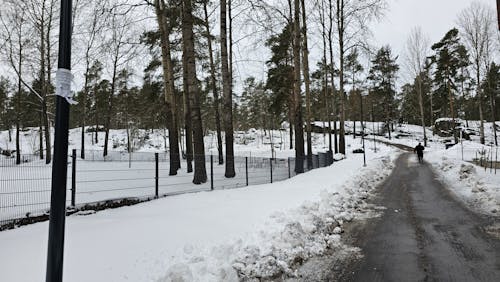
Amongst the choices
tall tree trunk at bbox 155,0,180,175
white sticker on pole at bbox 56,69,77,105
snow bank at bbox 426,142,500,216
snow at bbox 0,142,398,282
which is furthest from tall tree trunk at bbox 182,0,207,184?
white sticker on pole at bbox 56,69,77,105

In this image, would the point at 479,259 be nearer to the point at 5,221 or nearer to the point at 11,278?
the point at 11,278

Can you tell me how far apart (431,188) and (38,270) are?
43.6ft

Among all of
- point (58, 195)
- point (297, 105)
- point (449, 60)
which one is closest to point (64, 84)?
point (58, 195)

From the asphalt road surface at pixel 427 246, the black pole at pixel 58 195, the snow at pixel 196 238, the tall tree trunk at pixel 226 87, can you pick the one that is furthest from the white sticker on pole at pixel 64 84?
the tall tree trunk at pixel 226 87

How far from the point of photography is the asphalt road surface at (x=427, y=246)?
4.39 metres

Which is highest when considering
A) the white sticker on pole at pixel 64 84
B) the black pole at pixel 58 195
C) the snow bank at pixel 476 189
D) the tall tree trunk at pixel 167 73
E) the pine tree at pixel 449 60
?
the pine tree at pixel 449 60

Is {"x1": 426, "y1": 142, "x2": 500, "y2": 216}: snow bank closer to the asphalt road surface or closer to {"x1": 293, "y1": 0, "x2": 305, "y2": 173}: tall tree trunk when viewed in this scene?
the asphalt road surface

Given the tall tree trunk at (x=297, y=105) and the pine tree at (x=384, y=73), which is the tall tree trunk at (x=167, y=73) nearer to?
the tall tree trunk at (x=297, y=105)

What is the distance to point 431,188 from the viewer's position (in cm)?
1288

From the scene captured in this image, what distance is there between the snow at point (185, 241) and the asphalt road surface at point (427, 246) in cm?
65

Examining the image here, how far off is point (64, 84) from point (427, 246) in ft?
19.4

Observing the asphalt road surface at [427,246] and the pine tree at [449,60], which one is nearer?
the asphalt road surface at [427,246]

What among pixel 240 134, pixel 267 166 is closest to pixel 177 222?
pixel 267 166

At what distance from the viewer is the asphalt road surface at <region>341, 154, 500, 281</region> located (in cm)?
439
